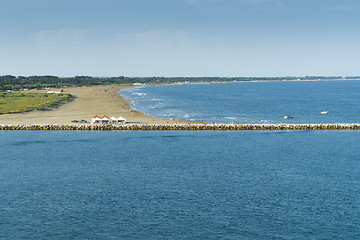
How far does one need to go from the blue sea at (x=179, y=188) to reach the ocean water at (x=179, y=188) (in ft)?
0.48

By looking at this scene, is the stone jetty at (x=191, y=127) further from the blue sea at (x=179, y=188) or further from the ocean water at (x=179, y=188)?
the ocean water at (x=179, y=188)

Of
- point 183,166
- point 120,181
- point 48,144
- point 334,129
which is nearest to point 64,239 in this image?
point 120,181

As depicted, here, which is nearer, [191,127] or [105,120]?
[191,127]

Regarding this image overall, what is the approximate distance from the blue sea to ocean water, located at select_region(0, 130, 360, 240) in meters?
0.15

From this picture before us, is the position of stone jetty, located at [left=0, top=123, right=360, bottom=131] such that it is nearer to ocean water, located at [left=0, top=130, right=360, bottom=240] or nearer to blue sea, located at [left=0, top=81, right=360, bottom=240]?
blue sea, located at [left=0, top=81, right=360, bottom=240]

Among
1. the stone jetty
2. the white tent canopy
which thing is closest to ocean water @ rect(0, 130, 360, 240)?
the stone jetty

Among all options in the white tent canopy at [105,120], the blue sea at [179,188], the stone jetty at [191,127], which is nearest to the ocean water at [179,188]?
the blue sea at [179,188]

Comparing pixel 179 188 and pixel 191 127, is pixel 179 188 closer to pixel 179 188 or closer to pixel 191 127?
pixel 179 188

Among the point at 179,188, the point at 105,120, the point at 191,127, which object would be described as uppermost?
the point at 105,120

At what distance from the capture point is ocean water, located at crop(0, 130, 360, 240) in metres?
46.1

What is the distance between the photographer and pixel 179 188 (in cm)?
6016

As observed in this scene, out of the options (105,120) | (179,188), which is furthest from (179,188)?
(105,120)

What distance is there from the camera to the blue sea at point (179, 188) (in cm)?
Result: 4612

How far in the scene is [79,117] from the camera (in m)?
135
